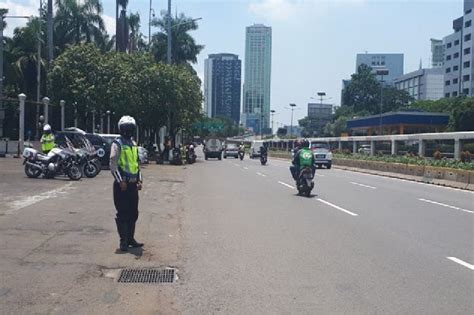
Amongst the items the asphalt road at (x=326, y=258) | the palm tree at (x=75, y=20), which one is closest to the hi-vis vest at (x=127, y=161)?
the asphalt road at (x=326, y=258)

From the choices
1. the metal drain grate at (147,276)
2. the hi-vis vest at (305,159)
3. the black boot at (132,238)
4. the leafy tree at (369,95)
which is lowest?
the metal drain grate at (147,276)

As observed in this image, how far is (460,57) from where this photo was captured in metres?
126

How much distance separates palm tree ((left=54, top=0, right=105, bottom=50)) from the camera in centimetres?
5703

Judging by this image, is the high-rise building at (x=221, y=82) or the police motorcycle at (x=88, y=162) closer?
the police motorcycle at (x=88, y=162)

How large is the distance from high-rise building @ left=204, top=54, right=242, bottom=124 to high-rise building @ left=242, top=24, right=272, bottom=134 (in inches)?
428

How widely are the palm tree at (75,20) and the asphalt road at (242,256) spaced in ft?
142

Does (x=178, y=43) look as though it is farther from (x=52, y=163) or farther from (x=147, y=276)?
(x=147, y=276)

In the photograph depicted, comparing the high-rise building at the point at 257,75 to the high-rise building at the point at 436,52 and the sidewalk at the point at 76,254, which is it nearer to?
the high-rise building at the point at 436,52

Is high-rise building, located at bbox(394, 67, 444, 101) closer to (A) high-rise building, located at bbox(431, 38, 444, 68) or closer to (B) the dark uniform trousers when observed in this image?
(A) high-rise building, located at bbox(431, 38, 444, 68)

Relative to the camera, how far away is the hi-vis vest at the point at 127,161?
9.37 metres

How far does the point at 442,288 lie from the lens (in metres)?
7.45

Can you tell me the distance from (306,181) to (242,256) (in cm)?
1006

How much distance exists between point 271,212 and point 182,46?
5381cm

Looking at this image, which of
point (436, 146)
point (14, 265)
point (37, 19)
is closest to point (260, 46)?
point (37, 19)
